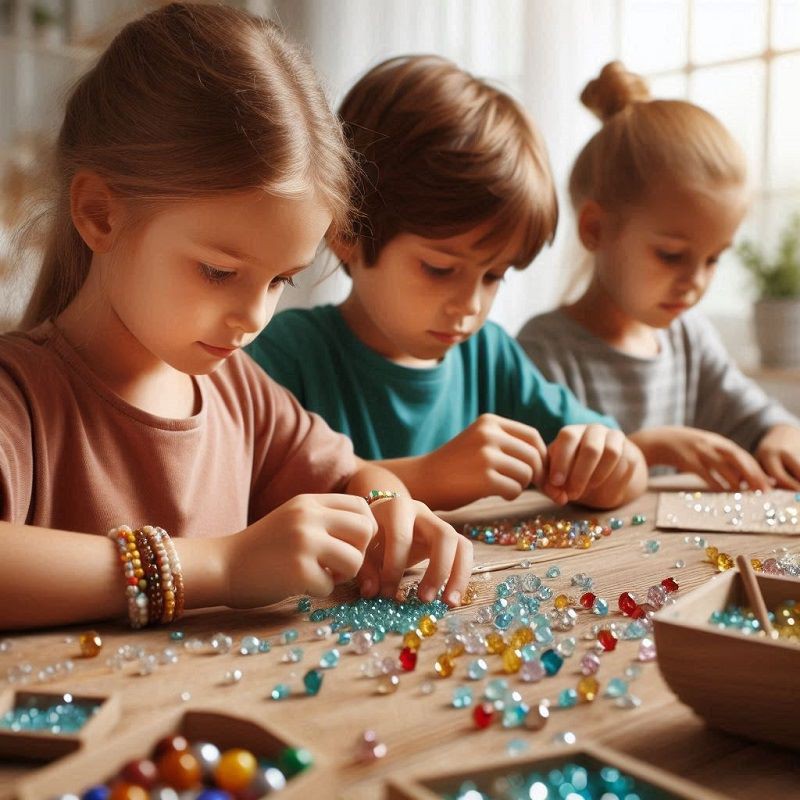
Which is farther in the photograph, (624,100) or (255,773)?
(624,100)

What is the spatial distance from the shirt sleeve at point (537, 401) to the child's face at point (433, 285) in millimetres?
262

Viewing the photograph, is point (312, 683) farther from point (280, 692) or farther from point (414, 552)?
point (414, 552)

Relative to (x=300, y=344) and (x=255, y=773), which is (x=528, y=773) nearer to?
(x=255, y=773)

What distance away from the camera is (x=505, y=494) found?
1.28 metres

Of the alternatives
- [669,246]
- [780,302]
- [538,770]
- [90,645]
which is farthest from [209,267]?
[780,302]

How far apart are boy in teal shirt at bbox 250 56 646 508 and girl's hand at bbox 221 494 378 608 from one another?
15.9 inches

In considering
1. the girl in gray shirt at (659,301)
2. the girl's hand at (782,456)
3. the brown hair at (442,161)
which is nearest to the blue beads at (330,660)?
the brown hair at (442,161)

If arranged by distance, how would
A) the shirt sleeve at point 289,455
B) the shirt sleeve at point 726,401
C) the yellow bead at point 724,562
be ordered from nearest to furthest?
1. the yellow bead at point 724,562
2. the shirt sleeve at point 289,455
3. the shirt sleeve at point 726,401

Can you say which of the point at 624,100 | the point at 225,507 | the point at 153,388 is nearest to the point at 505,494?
the point at 225,507

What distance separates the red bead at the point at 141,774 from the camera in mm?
495

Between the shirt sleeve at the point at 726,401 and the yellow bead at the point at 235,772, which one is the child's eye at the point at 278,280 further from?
the shirt sleeve at the point at 726,401

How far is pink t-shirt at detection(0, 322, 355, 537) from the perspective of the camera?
968 mm

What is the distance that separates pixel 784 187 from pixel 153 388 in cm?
249

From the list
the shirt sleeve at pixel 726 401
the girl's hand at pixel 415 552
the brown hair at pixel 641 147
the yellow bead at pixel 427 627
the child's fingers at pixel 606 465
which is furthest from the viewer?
the shirt sleeve at pixel 726 401
